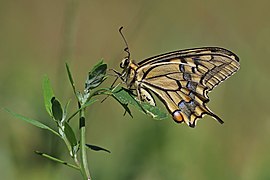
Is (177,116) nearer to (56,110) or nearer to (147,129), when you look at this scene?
(56,110)

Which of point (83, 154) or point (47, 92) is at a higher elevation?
point (47, 92)

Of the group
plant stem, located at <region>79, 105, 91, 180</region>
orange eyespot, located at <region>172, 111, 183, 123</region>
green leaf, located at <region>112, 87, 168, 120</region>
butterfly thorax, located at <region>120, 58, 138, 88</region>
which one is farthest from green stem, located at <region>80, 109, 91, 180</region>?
butterfly thorax, located at <region>120, 58, 138, 88</region>

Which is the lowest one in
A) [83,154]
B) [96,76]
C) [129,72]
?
[83,154]

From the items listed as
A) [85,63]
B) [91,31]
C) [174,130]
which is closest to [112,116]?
[174,130]

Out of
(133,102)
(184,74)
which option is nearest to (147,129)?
(184,74)

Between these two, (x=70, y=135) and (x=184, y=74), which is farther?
(x=184, y=74)

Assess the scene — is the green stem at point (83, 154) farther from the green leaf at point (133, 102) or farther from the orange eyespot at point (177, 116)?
the orange eyespot at point (177, 116)

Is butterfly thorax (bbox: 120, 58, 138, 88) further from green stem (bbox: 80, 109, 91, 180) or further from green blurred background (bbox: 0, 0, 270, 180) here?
green stem (bbox: 80, 109, 91, 180)
